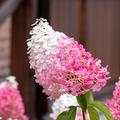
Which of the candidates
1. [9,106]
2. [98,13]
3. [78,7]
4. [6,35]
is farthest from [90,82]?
[98,13]

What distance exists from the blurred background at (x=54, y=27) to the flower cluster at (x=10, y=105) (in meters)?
2.37

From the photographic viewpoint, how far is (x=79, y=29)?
16.2 feet

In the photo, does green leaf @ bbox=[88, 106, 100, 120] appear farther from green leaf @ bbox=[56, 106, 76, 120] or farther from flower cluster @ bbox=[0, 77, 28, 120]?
flower cluster @ bbox=[0, 77, 28, 120]

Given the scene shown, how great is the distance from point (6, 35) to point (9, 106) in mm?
2753

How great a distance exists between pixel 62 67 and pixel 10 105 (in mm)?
594

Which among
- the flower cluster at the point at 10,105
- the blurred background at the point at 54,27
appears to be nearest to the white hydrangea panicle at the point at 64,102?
the flower cluster at the point at 10,105

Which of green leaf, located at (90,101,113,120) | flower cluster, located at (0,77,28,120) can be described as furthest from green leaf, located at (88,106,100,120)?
flower cluster, located at (0,77,28,120)

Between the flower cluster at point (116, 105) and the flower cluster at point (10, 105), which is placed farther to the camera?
the flower cluster at point (10, 105)

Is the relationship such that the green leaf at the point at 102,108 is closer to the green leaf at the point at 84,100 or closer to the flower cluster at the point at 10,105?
the green leaf at the point at 84,100

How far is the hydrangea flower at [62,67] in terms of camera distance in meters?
0.93

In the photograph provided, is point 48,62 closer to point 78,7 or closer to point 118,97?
point 118,97

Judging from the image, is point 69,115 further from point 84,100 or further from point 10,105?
point 10,105

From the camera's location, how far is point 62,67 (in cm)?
93

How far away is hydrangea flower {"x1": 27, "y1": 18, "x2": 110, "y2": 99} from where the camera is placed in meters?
0.93
